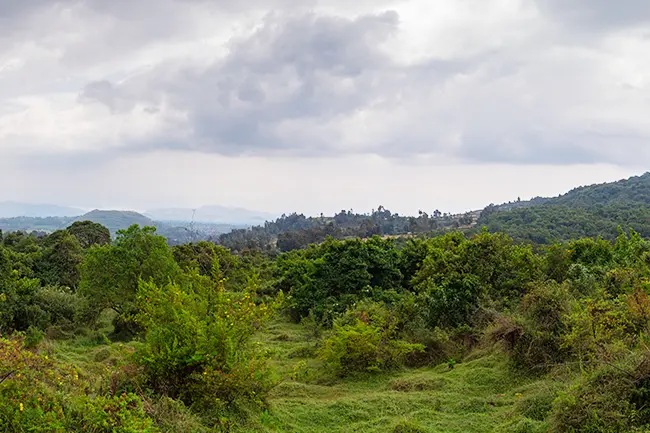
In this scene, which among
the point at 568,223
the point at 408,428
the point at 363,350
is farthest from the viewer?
the point at 568,223

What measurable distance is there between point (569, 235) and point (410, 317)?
4832cm

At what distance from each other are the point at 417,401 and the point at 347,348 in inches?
137

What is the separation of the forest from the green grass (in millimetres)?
49

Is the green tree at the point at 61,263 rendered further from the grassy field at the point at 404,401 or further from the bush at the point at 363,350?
the bush at the point at 363,350

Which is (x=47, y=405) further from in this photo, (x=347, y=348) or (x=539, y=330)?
(x=539, y=330)

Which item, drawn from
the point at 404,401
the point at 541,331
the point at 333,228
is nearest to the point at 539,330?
the point at 541,331

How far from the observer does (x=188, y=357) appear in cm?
916

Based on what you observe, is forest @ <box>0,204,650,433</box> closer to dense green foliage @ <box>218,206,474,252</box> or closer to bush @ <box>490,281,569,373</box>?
bush @ <box>490,281,569,373</box>

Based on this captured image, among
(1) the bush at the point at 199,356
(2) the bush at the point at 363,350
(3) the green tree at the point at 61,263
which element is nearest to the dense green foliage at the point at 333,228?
(3) the green tree at the point at 61,263

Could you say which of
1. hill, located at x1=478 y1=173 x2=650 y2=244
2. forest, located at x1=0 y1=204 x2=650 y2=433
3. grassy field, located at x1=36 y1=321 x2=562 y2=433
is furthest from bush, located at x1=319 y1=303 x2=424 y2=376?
hill, located at x1=478 y1=173 x2=650 y2=244

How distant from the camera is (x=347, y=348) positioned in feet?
48.0

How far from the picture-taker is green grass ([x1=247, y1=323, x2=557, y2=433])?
9852mm

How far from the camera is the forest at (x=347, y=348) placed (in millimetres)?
8055

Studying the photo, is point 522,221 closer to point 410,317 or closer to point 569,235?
point 569,235
